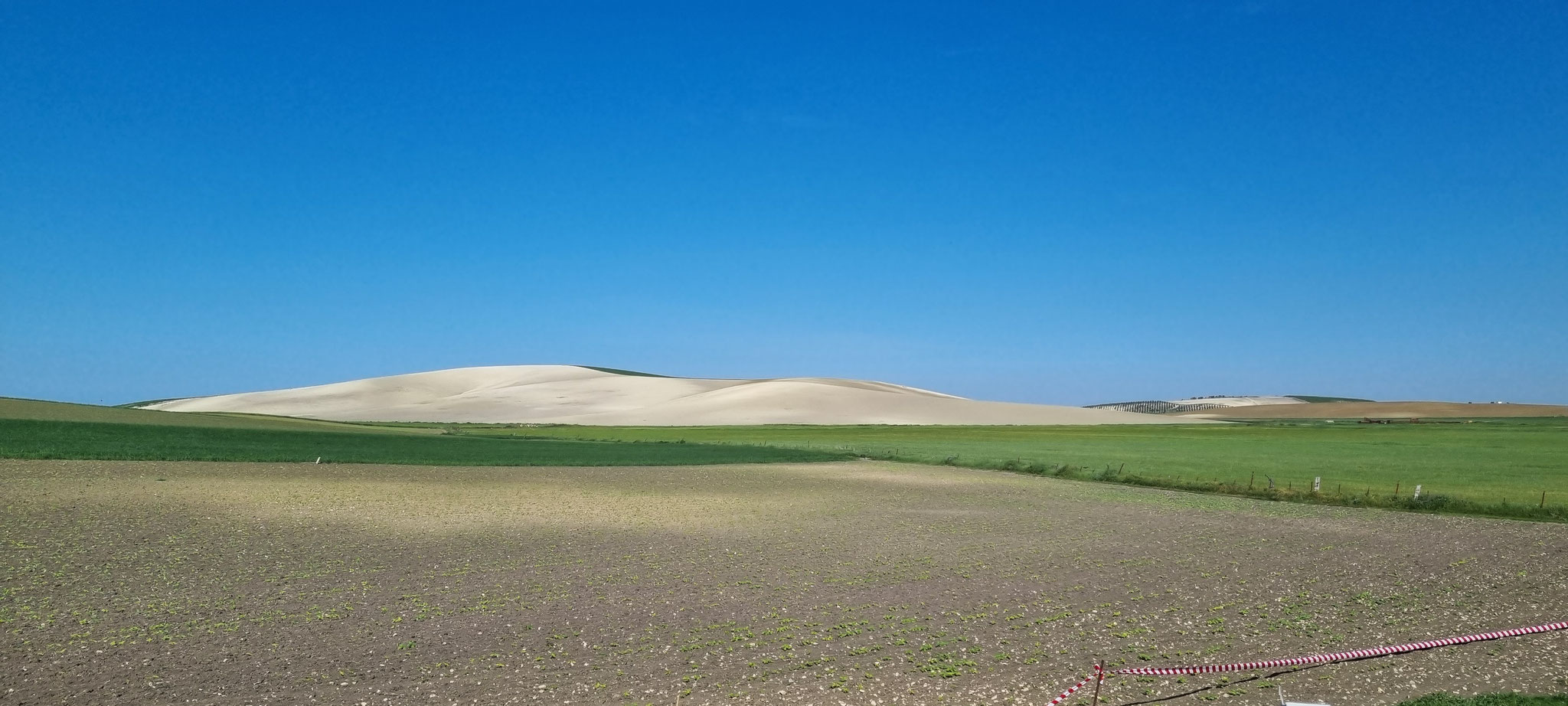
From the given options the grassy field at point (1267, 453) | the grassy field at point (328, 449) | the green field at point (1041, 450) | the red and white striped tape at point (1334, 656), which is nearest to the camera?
the red and white striped tape at point (1334, 656)

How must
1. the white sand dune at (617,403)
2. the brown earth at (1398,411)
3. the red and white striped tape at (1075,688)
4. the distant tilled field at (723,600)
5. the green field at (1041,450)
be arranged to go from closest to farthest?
the red and white striped tape at (1075,688) → the distant tilled field at (723,600) → the green field at (1041,450) → the white sand dune at (617,403) → the brown earth at (1398,411)

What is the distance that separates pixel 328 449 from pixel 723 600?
3872 centimetres

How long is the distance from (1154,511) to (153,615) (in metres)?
22.8

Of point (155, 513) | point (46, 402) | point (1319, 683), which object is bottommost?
point (1319, 683)

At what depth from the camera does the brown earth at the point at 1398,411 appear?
108781 mm

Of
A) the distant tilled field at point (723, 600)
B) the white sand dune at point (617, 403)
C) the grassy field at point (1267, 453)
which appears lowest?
the distant tilled field at point (723, 600)

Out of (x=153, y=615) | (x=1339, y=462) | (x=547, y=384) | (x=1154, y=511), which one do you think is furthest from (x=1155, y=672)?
(x=547, y=384)

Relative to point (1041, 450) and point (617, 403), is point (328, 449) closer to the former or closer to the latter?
point (1041, 450)

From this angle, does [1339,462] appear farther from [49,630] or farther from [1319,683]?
[49,630]

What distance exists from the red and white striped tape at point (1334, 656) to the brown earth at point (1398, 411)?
105 meters

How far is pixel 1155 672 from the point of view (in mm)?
10867

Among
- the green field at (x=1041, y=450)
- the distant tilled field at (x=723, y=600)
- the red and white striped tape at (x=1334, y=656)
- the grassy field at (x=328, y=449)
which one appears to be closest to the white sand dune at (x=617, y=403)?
the green field at (x=1041, y=450)

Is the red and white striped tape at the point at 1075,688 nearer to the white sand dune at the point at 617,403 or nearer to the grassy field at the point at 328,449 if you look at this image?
the grassy field at the point at 328,449

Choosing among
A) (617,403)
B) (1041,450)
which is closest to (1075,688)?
(1041,450)
